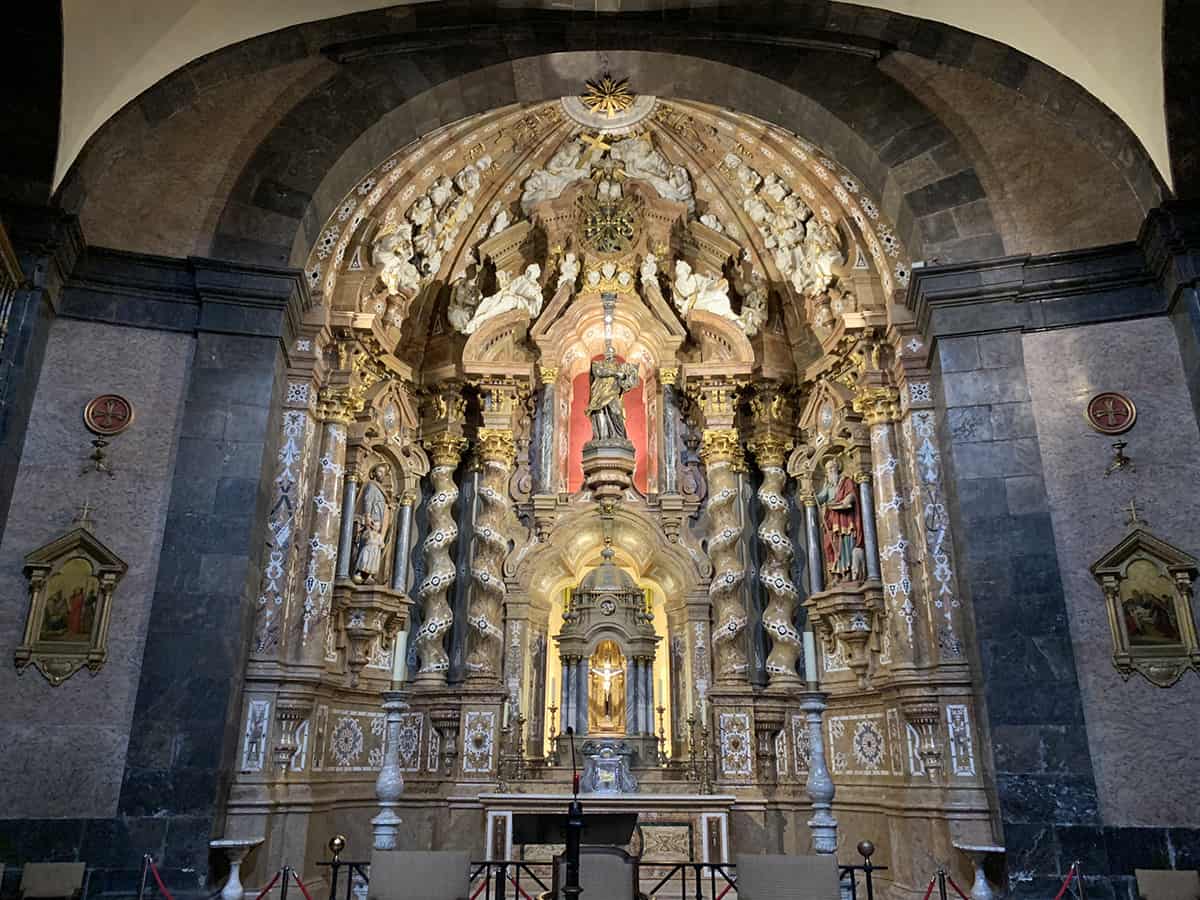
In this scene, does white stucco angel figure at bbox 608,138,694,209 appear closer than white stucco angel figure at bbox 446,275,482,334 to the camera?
Yes

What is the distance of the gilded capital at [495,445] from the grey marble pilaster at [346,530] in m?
2.08

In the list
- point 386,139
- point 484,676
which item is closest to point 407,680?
point 484,676

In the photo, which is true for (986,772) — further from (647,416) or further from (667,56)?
(667,56)

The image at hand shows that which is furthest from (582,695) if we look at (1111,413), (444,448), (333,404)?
(1111,413)

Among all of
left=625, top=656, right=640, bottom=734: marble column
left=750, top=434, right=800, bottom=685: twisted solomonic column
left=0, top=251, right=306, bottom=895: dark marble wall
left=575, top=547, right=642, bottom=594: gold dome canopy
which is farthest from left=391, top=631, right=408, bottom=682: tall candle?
left=750, top=434, right=800, bottom=685: twisted solomonic column

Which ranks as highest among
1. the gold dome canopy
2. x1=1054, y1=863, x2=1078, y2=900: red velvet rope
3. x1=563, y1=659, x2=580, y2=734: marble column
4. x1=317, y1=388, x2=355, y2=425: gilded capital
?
x1=317, y1=388, x2=355, y2=425: gilded capital

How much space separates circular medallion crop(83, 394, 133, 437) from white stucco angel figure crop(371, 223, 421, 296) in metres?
3.71

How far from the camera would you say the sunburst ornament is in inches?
421

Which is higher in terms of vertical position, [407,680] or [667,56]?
[667,56]

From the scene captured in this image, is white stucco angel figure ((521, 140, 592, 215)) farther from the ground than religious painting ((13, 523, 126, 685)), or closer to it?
farther from the ground

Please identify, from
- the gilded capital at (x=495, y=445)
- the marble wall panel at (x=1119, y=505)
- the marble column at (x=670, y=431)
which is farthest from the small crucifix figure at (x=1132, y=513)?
the gilded capital at (x=495, y=445)

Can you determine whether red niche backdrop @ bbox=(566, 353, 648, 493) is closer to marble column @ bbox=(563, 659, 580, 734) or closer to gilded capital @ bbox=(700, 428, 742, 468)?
gilded capital @ bbox=(700, 428, 742, 468)

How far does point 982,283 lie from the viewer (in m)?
9.48

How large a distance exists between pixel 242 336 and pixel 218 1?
321 centimetres
